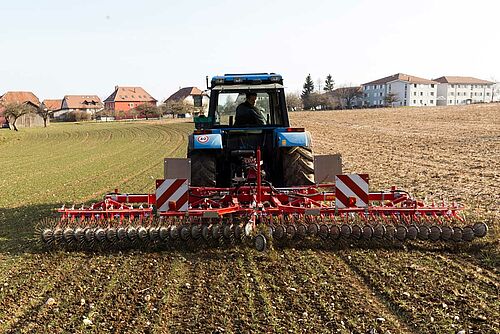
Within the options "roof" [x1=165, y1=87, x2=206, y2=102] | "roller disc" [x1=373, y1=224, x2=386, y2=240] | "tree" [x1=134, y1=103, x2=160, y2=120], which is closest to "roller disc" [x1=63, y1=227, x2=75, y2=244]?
"roller disc" [x1=373, y1=224, x2=386, y2=240]

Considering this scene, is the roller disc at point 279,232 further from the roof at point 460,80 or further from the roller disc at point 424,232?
the roof at point 460,80

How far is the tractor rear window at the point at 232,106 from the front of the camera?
754 centimetres

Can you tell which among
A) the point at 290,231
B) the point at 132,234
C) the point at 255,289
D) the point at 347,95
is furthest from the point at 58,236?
the point at 347,95

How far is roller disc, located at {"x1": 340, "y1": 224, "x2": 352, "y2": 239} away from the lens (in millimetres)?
5547

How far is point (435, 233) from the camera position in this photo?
5.47 m

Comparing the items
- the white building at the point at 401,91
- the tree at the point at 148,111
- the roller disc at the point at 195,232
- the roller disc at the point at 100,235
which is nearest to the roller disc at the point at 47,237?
the roller disc at the point at 100,235

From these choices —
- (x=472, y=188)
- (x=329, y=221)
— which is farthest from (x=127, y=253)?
(x=472, y=188)

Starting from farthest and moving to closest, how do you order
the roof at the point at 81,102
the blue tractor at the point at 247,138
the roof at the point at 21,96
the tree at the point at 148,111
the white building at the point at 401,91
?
the roof at the point at 81,102 → the white building at the point at 401,91 → the roof at the point at 21,96 → the tree at the point at 148,111 → the blue tractor at the point at 247,138

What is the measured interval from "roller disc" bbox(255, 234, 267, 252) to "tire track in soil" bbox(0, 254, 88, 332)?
2073 mm

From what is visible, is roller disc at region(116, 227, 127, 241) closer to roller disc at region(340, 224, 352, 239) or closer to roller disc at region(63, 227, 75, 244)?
roller disc at region(63, 227, 75, 244)

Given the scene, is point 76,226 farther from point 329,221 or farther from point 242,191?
point 329,221

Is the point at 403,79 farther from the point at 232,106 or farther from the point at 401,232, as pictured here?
the point at 401,232

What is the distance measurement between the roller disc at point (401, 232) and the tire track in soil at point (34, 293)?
3.81m

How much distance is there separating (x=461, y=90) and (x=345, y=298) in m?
127
